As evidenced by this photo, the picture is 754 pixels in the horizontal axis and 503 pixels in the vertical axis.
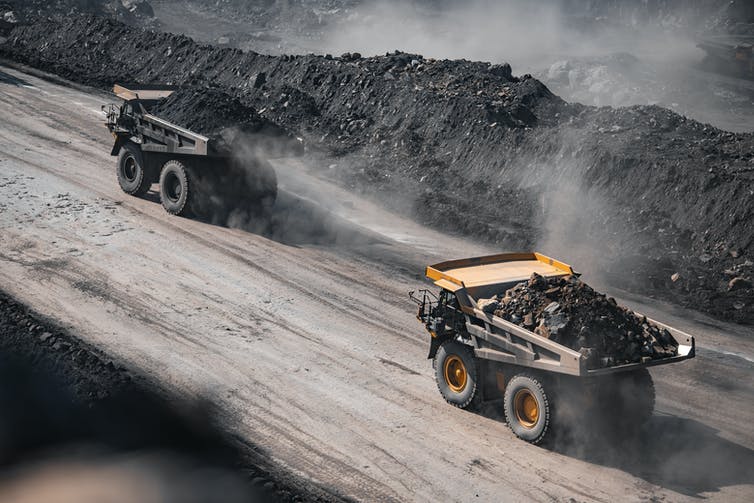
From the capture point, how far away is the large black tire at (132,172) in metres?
17.5

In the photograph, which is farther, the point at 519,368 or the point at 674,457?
the point at 519,368

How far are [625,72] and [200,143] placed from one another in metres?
26.1

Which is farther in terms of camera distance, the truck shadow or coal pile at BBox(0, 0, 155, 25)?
coal pile at BBox(0, 0, 155, 25)

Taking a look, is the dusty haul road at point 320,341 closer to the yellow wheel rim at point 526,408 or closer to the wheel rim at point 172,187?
the yellow wheel rim at point 526,408

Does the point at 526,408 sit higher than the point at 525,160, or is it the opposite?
the point at 525,160

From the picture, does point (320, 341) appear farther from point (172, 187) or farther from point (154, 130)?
point (154, 130)

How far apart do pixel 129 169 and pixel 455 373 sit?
10040 mm

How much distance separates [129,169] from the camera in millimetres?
17891

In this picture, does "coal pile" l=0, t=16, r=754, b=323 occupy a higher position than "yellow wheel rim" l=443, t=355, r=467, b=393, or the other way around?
"coal pile" l=0, t=16, r=754, b=323

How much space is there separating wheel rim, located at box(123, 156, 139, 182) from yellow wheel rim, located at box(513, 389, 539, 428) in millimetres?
10894

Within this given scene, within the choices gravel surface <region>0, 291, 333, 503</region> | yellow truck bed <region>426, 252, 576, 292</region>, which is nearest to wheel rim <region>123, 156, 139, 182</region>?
gravel surface <region>0, 291, 333, 503</region>

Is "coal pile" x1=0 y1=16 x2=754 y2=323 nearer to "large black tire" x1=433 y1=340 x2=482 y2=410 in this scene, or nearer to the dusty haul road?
the dusty haul road

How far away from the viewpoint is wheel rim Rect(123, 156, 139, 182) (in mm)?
17781

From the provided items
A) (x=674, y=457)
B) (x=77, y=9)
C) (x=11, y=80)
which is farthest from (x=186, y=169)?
(x=77, y=9)
